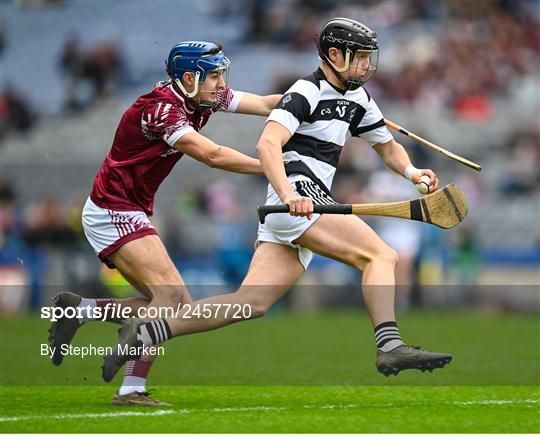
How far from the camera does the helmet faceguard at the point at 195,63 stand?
6844 millimetres

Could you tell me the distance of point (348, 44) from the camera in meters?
6.73

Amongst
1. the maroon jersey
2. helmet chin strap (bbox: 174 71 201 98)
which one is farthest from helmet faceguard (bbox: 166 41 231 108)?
the maroon jersey

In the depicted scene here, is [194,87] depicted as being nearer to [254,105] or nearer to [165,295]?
[254,105]

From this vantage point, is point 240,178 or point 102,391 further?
point 240,178

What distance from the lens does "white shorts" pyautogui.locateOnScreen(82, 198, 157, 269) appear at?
691cm

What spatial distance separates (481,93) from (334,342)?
9.36m

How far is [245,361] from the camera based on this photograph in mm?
10008

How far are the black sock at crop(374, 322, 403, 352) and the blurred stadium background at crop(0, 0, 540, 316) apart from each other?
995cm

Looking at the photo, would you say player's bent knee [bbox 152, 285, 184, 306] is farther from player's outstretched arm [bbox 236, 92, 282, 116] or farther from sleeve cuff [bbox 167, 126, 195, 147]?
player's outstretched arm [bbox 236, 92, 282, 116]

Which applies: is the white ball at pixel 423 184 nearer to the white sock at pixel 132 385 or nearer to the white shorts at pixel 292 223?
the white shorts at pixel 292 223

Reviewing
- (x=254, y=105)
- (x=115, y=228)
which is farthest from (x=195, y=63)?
(x=115, y=228)

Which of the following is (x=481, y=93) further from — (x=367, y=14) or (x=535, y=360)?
(x=535, y=360)

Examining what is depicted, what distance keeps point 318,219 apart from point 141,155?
44.4 inches

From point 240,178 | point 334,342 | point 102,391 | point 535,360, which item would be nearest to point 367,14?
point 240,178
